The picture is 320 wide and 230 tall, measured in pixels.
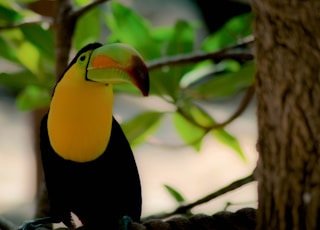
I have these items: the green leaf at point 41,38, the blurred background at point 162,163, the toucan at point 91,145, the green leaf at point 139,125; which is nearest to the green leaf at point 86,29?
the green leaf at point 41,38

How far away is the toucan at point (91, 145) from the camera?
865 mm

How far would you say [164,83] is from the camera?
1228 mm

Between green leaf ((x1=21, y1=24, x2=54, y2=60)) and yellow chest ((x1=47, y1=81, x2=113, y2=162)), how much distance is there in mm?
323

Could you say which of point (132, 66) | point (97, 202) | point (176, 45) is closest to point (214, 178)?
point (176, 45)

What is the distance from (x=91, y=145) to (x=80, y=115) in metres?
0.05

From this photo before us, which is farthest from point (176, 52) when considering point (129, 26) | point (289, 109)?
point (289, 109)

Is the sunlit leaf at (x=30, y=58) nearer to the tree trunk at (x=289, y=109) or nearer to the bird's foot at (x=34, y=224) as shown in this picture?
the bird's foot at (x=34, y=224)

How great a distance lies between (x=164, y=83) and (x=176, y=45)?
0.09 metres

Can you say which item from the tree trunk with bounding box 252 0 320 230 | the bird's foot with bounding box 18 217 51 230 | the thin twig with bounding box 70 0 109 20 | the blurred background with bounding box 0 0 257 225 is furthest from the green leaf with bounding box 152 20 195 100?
the blurred background with bounding box 0 0 257 225

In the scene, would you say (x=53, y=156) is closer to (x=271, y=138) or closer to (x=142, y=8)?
(x=271, y=138)

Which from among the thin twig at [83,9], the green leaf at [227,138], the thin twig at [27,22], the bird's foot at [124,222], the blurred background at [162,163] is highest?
the thin twig at [83,9]

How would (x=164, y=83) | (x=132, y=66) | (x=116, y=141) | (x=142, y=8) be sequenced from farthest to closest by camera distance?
(x=142, y=8) → (x=164, y=83) → (x=116, y=141) → (x=132, y=66)

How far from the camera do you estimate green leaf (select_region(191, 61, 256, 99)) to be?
121 cm

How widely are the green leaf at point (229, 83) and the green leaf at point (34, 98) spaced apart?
26cm
